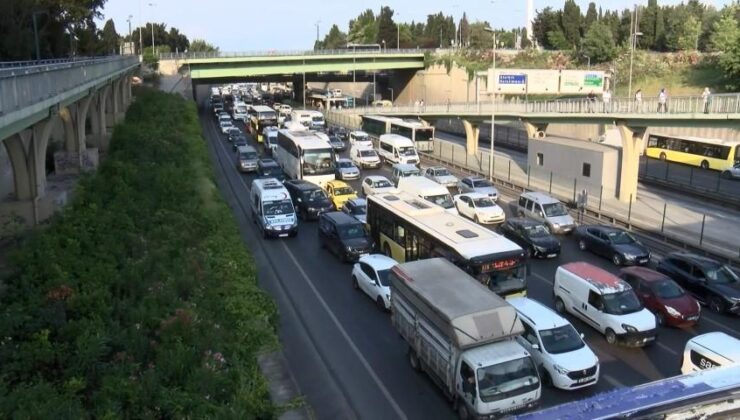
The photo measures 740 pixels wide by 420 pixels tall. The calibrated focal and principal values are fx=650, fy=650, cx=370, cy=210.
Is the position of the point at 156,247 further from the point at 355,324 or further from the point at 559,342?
the point at 559,342

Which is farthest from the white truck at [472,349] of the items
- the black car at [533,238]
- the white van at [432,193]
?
the white van at [432,193]

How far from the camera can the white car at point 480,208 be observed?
29.7 meters

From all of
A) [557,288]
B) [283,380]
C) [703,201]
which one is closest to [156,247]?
[283,380]

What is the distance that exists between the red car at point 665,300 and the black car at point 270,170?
2540 centimetres

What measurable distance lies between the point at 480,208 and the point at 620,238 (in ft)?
23.0

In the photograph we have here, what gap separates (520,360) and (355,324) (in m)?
6.65

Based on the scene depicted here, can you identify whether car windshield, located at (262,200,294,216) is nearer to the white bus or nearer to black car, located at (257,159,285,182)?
the white bus

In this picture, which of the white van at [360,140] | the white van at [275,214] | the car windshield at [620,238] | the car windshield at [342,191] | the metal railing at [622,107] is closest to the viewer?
the car windshield at [620,238]

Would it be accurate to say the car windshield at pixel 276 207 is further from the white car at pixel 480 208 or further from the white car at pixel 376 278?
Answer: the white car at pixel 480 208

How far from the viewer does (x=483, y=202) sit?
30500 millimetres

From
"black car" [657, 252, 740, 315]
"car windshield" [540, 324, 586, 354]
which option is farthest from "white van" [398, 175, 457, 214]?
"car windshield" [540, 324, 586, 354]

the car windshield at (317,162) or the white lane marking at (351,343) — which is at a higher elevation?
the car windshield at (317,162)

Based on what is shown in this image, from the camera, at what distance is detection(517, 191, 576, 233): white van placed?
92.4 ft

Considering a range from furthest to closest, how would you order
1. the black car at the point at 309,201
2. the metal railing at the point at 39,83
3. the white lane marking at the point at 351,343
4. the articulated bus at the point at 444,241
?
the black car at the point at 309,201
the articulated bus at the point at 444,241
the metal railing at the point at 39,83
the white lane marking at the point at 351,343
